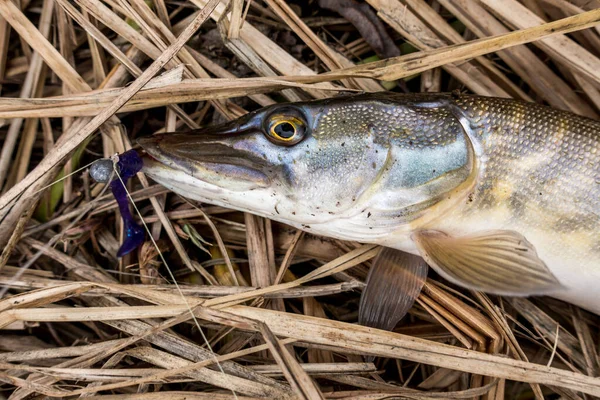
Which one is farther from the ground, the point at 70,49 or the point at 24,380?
the point at 70,49

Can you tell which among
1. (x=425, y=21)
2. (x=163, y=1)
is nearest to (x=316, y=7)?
(x=425, y=21)

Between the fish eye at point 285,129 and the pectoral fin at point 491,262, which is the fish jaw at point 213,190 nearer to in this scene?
the fish eye at point 285,129

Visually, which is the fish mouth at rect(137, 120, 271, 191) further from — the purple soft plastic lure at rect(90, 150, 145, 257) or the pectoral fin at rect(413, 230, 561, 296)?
the pectoral fin at rect(413, 230, 561, 296)

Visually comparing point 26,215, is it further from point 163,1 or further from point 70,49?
point 163,1

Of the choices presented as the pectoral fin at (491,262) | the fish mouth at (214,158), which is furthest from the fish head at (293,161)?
the pectoral fin at (491,262)

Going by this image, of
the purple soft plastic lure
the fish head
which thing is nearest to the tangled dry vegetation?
the purple soft plastic lure

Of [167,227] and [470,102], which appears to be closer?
[470,102]

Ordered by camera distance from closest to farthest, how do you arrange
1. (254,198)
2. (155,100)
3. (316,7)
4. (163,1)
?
(254,198)
(155,100)
(163,1)
(316,7)
